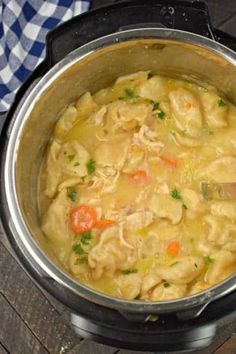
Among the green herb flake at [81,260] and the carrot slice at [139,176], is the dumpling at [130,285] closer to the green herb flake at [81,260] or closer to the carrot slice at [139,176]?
→ the green herb flake at [81,260]

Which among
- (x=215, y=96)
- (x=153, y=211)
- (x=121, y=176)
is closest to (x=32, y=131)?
(x=121, y=176)

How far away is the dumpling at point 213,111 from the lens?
163cm

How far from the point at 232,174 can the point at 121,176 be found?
11.1 inches

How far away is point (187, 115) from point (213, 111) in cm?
8

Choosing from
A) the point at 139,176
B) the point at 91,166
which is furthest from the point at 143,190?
the point at 91,166

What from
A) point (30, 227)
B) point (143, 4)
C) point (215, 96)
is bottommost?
point (30, 227)

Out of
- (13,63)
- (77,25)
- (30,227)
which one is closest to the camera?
(30,227)

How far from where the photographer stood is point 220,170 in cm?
157

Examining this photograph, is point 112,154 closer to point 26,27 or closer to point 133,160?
point 133,160

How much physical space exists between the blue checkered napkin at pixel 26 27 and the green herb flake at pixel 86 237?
0.54 m

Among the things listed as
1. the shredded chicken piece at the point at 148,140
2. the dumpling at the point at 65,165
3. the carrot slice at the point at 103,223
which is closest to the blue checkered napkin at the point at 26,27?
the dumpling at the point at 65,165

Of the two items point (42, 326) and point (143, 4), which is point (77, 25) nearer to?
point (143, 4)

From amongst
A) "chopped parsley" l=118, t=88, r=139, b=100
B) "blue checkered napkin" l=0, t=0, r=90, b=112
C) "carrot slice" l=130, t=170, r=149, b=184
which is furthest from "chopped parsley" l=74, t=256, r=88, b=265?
"blue checkered napkin" l=0, t=0, r=90, b=112

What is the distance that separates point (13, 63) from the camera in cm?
179
